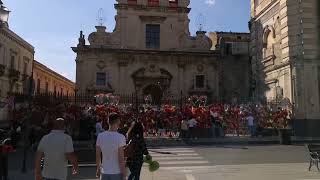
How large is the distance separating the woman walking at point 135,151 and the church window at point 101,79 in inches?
1166

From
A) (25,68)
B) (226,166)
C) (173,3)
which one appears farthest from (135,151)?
(25,68)

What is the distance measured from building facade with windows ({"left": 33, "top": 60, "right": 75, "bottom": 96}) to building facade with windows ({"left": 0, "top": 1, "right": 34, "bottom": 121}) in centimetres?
253

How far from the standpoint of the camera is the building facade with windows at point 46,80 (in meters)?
50.9

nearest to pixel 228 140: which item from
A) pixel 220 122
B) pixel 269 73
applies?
pixel 220 122

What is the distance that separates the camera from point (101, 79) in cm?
3781

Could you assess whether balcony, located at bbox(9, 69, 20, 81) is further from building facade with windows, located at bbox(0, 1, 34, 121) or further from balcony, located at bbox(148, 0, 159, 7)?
balcony, located at bbox(148, 0, 159, 7)

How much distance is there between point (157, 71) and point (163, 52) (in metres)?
1.71

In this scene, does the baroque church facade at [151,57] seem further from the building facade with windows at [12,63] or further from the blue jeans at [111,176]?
the blue jeans at [111,176]

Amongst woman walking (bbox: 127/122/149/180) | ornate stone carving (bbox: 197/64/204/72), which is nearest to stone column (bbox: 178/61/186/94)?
ornate stone carving (bbox: 197/64/204/72)

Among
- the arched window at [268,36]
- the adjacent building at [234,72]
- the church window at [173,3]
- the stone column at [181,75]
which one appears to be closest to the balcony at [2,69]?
the stone column at [181,75]

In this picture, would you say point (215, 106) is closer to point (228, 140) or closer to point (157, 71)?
point (228, 140)

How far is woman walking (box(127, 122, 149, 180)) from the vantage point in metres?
8.20

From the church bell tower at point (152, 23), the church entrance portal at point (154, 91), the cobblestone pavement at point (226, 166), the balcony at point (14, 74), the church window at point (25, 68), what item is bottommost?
the cobblestone pavement at point (226, 166)

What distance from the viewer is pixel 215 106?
88.0 feet
